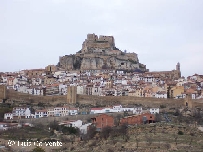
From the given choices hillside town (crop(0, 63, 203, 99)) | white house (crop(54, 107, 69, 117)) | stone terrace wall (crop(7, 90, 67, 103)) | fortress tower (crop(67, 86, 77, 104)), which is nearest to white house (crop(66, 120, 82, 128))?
white house (crop(54, 107, 69, 117))

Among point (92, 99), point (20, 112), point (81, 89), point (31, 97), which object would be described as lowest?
point (20, 112)

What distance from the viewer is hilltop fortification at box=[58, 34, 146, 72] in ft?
211

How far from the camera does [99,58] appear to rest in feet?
213

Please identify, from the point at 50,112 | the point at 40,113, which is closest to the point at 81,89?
the point at 50,112

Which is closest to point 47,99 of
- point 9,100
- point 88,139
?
point 9,100

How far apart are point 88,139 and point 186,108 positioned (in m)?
14.3

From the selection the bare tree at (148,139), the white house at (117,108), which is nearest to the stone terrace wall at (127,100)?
the white house at (117,108)

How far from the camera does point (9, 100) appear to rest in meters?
45.4

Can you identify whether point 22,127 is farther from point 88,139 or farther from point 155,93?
point 155,93

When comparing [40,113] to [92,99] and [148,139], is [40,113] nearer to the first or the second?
[92,99]

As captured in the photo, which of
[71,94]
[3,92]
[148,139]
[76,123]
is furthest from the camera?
[71,94]

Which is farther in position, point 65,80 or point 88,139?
point 65,80

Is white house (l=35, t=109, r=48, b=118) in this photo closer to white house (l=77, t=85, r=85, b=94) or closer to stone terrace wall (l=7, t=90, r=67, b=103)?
stone terrace wall (l=7, t=90, r=67, b=103)

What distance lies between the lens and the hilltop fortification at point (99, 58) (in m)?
64.3
